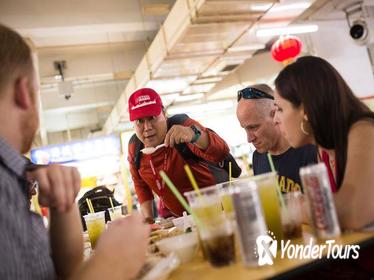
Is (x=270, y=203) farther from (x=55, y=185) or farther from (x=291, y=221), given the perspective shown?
(x=55, y=185)

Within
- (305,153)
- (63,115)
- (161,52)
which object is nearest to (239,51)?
(161,52)

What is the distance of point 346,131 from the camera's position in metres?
1.47

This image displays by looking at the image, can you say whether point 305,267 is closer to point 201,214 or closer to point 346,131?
point 201,214

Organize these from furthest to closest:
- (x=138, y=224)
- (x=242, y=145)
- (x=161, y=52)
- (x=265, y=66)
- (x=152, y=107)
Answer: (x=242, y=145) → (x=265, y=66) → (x=161, y=52) → (x=152, y=107) → (x=138, y=224)

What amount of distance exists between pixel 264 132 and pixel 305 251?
153 centimetres

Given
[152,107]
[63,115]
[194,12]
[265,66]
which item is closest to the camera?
[152,107]

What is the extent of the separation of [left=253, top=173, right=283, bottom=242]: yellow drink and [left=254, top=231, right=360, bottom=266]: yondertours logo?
9 cm

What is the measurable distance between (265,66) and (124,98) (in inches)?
164

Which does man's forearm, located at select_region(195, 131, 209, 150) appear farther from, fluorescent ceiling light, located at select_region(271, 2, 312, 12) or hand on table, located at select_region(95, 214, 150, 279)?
fluorescent ceiling light, located at select_region(271, 2, 312, 12)

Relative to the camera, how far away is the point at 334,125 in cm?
149

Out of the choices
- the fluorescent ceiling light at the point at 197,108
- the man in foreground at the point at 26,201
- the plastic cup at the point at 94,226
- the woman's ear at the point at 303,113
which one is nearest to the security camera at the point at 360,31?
the fluorescent ceiling light at the point at 197,108

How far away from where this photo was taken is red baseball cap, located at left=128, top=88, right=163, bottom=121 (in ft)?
9.08

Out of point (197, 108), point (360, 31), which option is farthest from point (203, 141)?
point (197, 108)

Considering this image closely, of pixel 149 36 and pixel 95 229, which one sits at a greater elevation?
pixel 149 36
